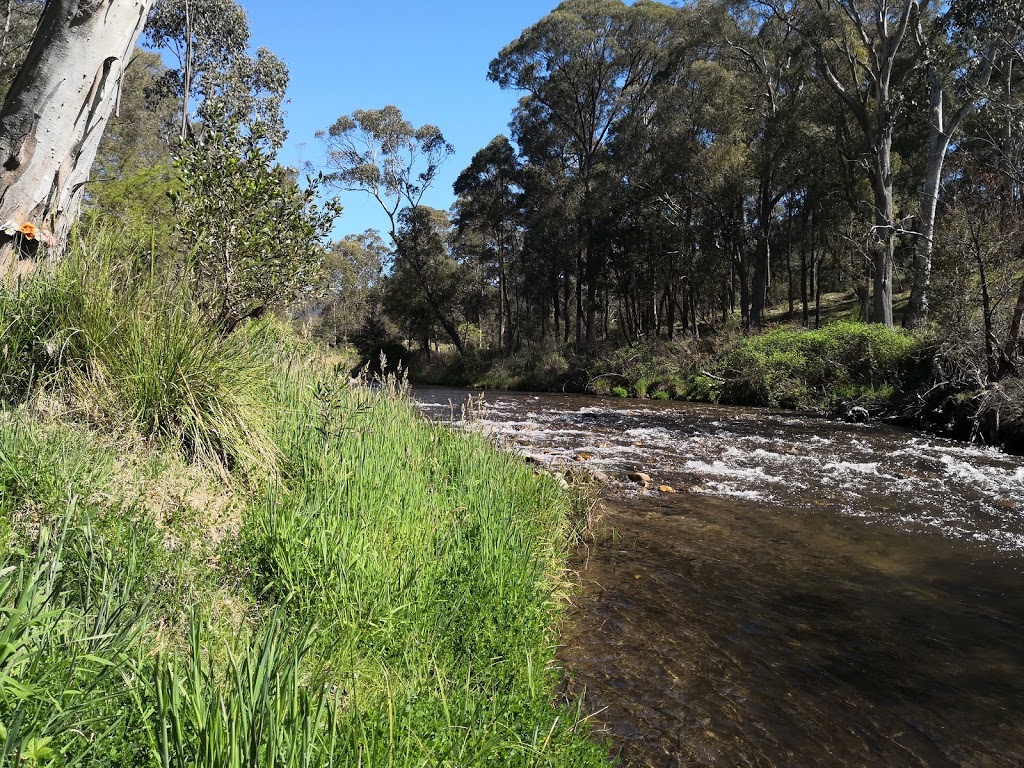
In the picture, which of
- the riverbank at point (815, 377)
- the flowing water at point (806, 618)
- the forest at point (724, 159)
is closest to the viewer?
the flowing water at point (806, 618)

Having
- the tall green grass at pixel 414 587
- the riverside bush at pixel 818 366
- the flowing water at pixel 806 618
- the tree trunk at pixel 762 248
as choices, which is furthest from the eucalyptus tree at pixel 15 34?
the tree trunk at pixel 762 248

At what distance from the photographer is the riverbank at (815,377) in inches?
432

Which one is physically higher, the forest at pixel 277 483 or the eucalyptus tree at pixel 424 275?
the eucalyptus tree at pixel 424 275

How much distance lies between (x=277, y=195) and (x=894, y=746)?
18.4 ft

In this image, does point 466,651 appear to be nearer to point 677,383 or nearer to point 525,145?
point 677,383

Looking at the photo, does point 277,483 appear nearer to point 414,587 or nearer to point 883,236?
point 414,587

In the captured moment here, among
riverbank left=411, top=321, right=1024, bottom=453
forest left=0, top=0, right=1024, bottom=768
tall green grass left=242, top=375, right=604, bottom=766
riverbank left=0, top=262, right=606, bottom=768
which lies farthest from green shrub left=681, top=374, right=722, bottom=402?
tall green grass left=242, top=375, right=604, bottom=766

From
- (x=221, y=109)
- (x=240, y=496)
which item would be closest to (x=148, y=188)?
(x=221, y=109)

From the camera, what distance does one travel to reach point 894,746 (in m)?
2.74

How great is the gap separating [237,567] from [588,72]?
1216 inches

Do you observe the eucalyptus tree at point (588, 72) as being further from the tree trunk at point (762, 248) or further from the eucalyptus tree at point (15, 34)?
the eucalyptus tree at point (15, 34)

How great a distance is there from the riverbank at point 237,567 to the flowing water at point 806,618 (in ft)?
1.62

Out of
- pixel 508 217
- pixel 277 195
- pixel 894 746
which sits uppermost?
pixel 508 217

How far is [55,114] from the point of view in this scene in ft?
12.5
